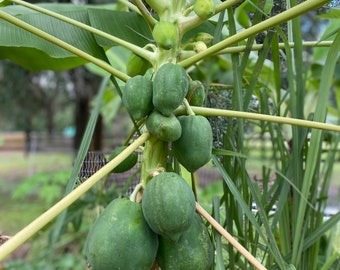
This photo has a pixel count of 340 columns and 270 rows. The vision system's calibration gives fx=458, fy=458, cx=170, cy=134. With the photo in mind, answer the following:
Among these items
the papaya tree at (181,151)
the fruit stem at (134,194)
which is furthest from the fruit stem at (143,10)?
the fruit stem at (134,194)

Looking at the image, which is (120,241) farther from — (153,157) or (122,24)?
(122,24)

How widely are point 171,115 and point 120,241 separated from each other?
146 mm

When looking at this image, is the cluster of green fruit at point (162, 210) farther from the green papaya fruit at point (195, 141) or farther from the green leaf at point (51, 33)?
the green leaf at point (51, 33)

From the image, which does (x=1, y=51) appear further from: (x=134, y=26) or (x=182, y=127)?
(x=182, y=127)

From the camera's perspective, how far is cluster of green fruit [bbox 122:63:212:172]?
0.49 m

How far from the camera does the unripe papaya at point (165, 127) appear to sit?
1.61ft

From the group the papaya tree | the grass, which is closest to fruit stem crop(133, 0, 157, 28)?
the papaya tree

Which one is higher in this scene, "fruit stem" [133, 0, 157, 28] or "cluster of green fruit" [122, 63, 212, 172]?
"fruit stem" [133, 0, 157, 28]

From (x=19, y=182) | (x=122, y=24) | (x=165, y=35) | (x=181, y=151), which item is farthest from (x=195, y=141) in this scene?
(x=19, y=182)


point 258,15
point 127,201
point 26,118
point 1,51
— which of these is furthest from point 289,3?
point 26,118

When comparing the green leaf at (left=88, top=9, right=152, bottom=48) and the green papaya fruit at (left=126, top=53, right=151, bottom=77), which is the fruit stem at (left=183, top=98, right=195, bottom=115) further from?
the green leaf at (left=88, top=9, right=152, bottom=48)

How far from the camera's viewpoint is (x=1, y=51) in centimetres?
91

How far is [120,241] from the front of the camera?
1.52ft

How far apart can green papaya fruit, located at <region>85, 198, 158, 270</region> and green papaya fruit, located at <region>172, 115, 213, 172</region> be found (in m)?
0.08
